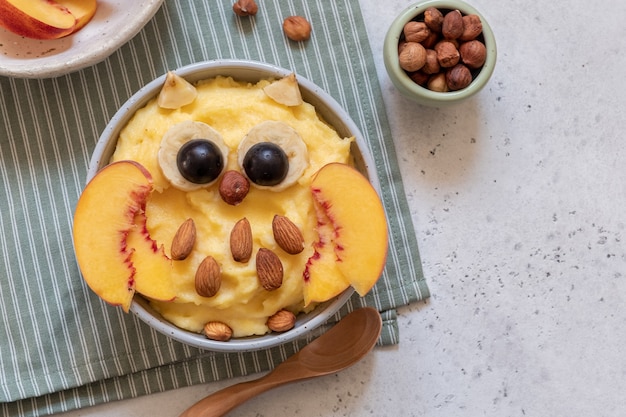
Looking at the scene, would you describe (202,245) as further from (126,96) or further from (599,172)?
(599,172)

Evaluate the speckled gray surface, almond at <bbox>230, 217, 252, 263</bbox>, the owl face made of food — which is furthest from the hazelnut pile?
almond at <bbox>230, 217, 252, 263</bbox>

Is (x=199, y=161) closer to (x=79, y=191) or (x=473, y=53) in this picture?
(x=79, y=191)

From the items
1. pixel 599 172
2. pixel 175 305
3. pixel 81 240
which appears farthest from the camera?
pixel 599 172

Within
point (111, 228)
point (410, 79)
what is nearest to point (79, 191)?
point (111, 228)

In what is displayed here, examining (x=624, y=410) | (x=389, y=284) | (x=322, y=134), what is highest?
(x=322, y=134)

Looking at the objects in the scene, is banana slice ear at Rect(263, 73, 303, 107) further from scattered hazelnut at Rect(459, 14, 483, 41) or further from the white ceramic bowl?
scattered hazelnut at Rect(459, 14, 483, 41)

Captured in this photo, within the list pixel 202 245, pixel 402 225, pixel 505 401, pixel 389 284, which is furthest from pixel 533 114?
pixel 202 245

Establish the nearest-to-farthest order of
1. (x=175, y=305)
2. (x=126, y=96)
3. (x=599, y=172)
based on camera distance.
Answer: (x=175, y=305)
(x=126, y=96)
(x=599, y=172)
